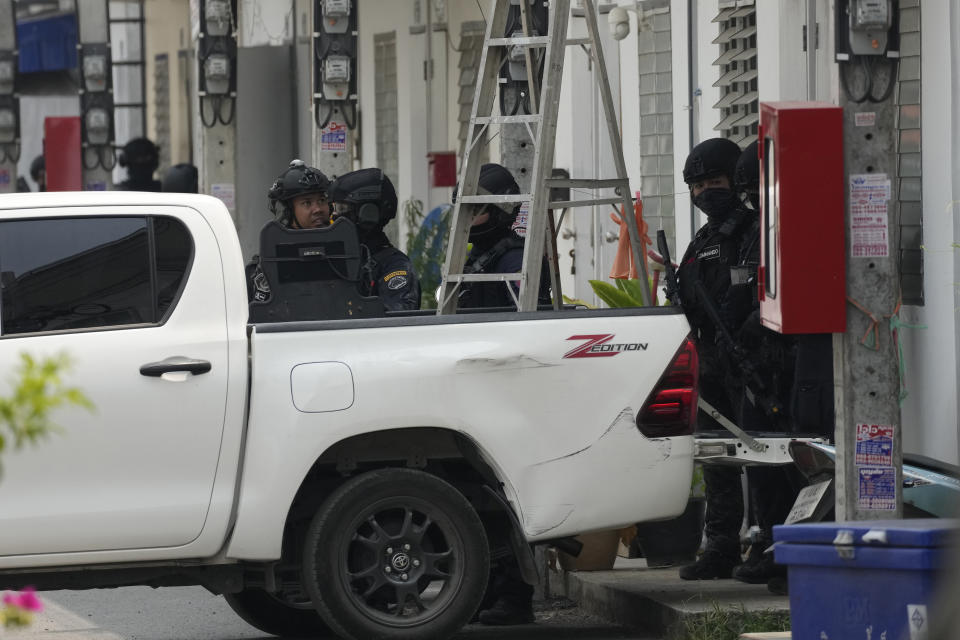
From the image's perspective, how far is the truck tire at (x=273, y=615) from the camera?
8.37 m

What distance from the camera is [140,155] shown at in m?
25.2

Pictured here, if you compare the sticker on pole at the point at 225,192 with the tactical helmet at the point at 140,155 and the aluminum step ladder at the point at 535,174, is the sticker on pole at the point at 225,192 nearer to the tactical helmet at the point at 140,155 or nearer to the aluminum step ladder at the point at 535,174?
the tactical helmet at the point at 140,155

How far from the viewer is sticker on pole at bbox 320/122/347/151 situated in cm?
1423

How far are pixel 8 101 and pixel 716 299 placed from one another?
68.4 feet

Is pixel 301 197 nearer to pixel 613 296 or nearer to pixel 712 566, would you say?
pixel 613 296

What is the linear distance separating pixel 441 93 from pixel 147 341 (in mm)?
14120

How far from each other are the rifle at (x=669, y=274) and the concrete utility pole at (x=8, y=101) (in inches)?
800

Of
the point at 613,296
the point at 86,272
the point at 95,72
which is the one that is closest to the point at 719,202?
the point at 613,296

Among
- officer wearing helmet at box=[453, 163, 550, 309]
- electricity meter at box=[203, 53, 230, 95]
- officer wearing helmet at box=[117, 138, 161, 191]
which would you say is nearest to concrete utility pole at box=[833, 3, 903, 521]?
officer wearing helmet at box=[453, 163, 550, 309]

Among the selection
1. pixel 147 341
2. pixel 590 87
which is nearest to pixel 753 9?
pixel 590 87

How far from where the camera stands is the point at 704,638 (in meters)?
7.40

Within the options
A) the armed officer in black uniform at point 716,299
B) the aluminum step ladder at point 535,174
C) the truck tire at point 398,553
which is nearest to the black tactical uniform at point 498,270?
the aluminum step ladder at point 535,174

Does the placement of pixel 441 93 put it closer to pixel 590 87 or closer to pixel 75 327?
pixel 590 87

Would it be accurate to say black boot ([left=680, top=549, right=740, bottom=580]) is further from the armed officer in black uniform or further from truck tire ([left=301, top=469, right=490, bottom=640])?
truck tire ([left=301, top=469, right=490, bottom=640])
